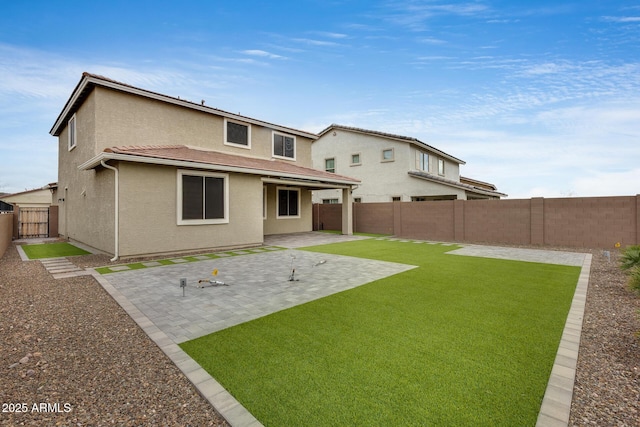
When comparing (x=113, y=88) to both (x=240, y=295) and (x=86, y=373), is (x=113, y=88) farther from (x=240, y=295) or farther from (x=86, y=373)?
(x=86, y=373)

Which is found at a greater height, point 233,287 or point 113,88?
point 113,88

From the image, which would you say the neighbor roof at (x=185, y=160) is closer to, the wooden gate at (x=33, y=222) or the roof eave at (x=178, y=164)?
the roof eave at (x=178, y=164)

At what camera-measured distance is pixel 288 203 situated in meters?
18.0

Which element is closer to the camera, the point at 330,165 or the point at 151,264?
the point at 151,264

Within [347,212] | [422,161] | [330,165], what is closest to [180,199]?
[347,212]

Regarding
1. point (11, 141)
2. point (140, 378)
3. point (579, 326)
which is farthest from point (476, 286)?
point (11, 141)

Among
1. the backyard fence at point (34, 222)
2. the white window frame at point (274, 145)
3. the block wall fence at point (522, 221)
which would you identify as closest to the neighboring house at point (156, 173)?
the white window frame at point (274, 145)

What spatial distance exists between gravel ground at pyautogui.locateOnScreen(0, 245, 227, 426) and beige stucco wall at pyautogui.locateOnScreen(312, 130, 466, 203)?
18202 millimetres

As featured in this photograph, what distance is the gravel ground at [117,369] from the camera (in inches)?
94.4

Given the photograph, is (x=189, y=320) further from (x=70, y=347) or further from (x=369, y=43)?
(x=369, y=43)

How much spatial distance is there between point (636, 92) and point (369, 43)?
10119mm

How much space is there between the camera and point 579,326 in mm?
4195

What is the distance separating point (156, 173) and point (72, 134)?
705 cm

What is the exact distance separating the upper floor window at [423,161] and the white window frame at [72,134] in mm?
19592
